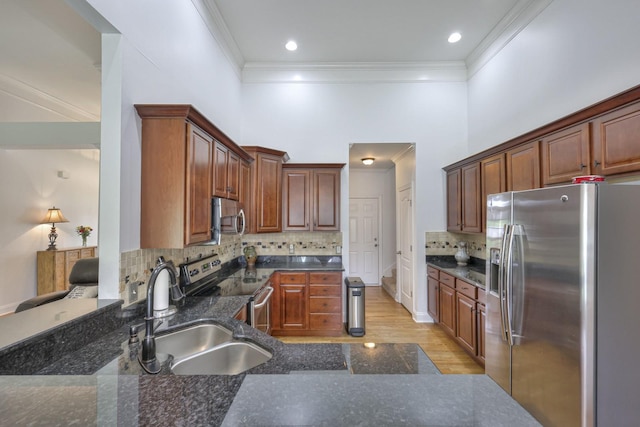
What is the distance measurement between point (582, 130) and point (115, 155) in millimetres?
3322

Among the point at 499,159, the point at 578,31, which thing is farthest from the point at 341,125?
Answer: the point at 578,31

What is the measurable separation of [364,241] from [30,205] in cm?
575

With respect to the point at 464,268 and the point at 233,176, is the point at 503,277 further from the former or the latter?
the point at 233,176

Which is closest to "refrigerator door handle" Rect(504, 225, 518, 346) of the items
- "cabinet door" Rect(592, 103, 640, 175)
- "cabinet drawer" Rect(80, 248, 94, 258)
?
"cabinet door" Rect(592, 103, 640, 175)

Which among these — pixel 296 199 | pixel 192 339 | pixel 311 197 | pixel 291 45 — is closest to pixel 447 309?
pixel 311 197

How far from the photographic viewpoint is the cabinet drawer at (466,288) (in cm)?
293

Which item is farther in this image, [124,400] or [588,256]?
[588,256]

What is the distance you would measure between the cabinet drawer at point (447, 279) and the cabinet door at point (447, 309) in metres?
0.06

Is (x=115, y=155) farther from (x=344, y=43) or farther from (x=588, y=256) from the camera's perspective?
(x=344, y=43)

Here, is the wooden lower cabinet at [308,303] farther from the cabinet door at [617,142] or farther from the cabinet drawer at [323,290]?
the cabinet door at [617,142]

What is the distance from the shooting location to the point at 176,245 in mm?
1849

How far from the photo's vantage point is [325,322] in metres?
3.64

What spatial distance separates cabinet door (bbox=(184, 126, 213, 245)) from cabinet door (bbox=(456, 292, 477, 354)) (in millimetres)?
2821

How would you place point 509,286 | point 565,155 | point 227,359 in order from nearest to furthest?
point 227,359 < point 509,286 < point 565,155
